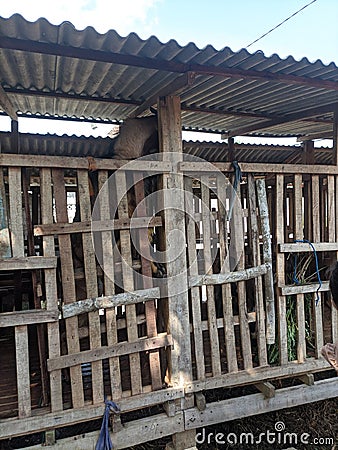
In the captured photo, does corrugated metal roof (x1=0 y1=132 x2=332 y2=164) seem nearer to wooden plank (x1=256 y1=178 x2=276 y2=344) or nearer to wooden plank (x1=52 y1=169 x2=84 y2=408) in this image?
wooden plank (x1=52 y1=169 x2=84 y2=408)

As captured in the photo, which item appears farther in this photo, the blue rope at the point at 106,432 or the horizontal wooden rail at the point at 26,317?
the blue rope at the point at 106,432

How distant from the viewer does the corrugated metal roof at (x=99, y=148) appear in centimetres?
392

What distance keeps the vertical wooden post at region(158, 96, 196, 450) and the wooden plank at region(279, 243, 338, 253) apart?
1.02 m

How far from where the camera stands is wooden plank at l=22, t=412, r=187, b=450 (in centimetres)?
265

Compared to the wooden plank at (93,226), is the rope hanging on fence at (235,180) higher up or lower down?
higher up

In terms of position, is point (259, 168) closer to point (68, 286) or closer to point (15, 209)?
point (68, 286)

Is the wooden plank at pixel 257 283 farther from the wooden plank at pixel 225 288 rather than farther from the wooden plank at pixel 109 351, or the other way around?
the wooden plank at pixel 109 351

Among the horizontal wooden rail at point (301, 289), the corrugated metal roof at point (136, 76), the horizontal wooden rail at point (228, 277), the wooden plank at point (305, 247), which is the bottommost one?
the horizontal wooden rail at point (301, 289)

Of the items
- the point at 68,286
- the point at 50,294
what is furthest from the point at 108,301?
the point at 50,294

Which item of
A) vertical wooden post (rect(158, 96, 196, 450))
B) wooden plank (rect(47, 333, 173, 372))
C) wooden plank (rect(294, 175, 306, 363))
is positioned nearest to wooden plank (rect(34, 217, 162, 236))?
vertical wooden post (rect(158, 96, 196, 450))

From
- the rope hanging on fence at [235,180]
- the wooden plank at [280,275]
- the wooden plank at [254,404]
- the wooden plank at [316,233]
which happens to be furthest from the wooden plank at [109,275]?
the wooden plank at [316,233]

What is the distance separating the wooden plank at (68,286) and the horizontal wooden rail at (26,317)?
0.14 meters

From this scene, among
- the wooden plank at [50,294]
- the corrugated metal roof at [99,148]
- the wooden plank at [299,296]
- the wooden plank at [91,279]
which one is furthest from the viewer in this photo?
the corrugated metal roof at [99,148]

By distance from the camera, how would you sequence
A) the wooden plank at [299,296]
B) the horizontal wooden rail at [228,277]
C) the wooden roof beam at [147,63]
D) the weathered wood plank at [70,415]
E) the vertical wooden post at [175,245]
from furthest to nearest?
the wooden plank at [299,296]
the horizontal wooden rail at [228,277]
the vertical wooden post at [175,245]
the weathered wood plank at [70,415]
the wooden roof beam at [147,63]
